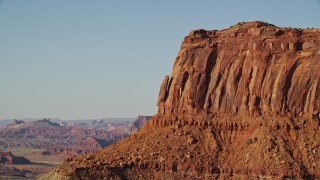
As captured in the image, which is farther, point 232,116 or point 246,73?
point 246,73

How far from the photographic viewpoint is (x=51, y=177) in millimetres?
73125

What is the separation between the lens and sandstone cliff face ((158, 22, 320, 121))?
75.7m

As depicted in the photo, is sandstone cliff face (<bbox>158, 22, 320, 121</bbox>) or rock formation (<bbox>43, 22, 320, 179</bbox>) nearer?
rock formation (<bbox>43, 22, 320, 179</bbox>)

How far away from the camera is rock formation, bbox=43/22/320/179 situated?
72.0 meters

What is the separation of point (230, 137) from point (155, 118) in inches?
404

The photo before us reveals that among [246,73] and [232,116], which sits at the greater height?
[246,73]

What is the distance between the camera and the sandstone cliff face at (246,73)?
75688 mm

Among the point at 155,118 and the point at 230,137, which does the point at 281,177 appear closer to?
the point at 230,137

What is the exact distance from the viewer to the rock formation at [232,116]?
2835 inches

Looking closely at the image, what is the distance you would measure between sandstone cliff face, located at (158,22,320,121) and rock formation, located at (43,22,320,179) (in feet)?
0.39

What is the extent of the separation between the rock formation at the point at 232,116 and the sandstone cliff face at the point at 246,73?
4.7 inches

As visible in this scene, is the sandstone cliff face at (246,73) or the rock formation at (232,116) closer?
the rock formation at (232,116)

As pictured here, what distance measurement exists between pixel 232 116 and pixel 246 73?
18.4ft

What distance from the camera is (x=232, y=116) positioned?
3061 inches
